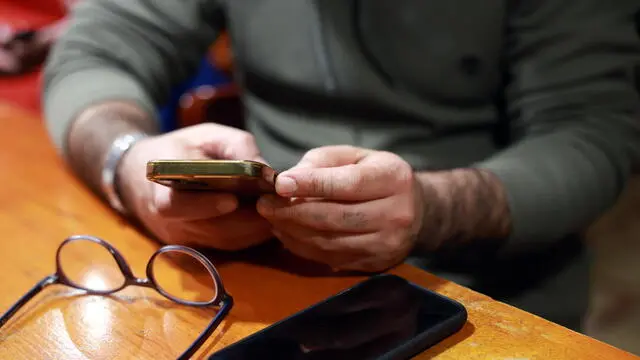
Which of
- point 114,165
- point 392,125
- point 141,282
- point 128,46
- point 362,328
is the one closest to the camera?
point 362,328

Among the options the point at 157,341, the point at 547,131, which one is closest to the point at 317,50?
the point at 547,131

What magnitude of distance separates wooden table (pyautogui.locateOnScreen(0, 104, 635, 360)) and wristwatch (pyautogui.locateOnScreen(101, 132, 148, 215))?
0.06 feet

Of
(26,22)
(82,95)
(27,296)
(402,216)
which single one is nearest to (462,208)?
(402,216)

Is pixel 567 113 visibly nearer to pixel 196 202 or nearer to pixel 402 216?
pixel 402 216

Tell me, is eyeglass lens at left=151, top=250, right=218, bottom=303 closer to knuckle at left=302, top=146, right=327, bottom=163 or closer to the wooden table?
the wooden table

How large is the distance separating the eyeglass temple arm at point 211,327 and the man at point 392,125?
90 millimetres

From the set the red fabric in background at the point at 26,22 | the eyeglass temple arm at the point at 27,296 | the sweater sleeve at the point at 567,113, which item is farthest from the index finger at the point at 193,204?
the red fabric in background at the point at 26,22

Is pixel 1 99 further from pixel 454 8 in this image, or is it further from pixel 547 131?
pixel 547 131

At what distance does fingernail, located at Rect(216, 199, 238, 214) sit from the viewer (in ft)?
2.18

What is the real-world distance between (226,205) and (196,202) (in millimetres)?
31

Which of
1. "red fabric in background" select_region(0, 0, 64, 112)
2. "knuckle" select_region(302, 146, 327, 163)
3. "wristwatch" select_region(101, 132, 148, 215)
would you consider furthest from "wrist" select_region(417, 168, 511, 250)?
"red fabric in background" select_region(0, 0, 64, 112)

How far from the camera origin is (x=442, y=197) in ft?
2.40

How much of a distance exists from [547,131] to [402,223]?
312 mm

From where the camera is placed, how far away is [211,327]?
578 mm
